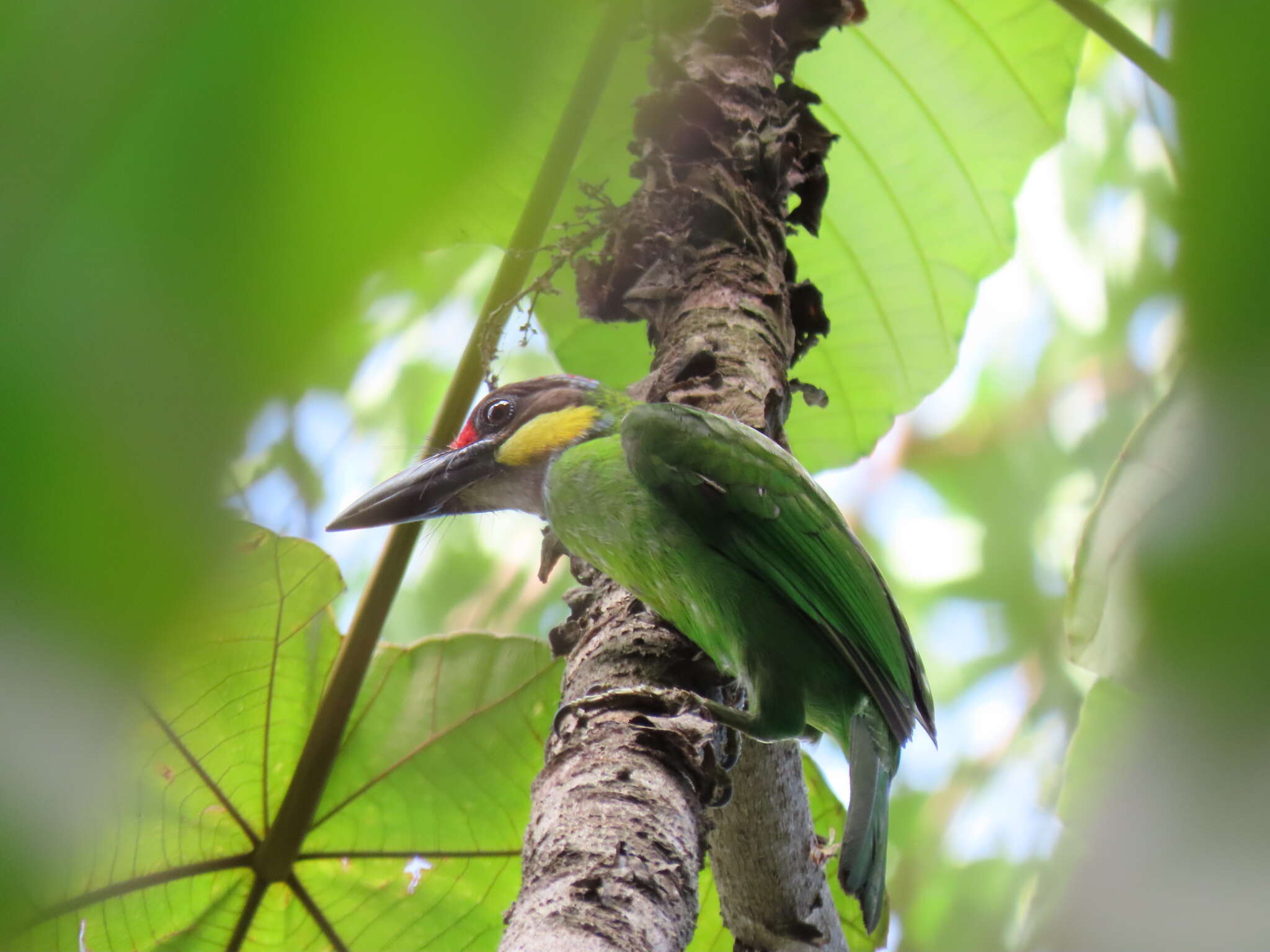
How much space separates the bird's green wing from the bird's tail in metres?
0.07

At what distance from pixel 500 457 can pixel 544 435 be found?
112 millimetres

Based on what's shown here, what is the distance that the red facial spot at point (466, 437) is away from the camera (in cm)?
261

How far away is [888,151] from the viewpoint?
10.6 feet

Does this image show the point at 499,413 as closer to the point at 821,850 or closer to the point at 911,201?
the point at 821,850

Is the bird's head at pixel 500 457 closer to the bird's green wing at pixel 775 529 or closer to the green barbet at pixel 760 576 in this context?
the green barbet at pixel 760 576

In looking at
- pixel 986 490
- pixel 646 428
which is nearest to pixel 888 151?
pixel 646 428

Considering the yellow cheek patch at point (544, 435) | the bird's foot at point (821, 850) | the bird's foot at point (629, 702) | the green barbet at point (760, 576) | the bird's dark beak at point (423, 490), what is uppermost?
the yellow cheek patch at point (544, 435)

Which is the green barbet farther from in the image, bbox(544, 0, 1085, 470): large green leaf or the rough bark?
bbox(544, 0, 1085, 470): large green leaf

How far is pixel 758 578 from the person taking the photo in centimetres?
215

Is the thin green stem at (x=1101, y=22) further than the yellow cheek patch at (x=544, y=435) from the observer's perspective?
Yes

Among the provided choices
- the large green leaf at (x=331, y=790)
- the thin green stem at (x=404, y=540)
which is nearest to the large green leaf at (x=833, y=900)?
the large green leaf at (x=331, y=790)

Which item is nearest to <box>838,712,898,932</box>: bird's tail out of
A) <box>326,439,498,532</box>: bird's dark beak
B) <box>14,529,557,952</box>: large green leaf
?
<box>14,529,557,952</box>: large green leaf

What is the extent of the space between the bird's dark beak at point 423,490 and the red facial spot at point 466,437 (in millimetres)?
34

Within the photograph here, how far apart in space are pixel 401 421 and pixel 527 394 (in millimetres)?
1218
